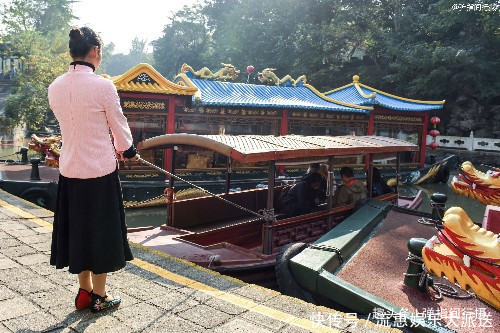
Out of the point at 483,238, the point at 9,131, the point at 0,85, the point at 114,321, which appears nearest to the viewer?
the point at 114,321

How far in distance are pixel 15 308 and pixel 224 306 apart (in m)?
1.37

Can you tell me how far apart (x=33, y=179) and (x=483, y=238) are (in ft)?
32.0

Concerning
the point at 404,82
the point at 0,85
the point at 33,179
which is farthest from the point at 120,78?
the point at 0,85

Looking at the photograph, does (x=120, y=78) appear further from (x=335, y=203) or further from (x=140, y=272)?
(x=140, y=272)

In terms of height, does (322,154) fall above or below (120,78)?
below

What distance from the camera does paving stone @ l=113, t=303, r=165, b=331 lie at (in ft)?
8.26

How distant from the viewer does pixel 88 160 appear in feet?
8.07

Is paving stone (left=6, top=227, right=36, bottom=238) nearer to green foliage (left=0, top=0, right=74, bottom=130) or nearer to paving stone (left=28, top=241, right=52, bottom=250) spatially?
paving stone (left=28, top=241, right=52, bottom=250)

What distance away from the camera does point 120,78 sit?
12.0 metres

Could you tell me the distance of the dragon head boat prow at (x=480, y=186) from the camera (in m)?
5.63

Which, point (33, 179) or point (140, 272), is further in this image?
point (33, 179)

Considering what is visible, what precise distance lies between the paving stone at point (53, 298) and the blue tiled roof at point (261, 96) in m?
10.8

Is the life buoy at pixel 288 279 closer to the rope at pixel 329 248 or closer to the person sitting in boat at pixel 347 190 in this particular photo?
the rope at pixel 329 248

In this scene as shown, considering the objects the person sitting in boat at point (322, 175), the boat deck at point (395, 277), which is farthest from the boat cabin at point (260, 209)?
the boat deck at point (395, 277)
